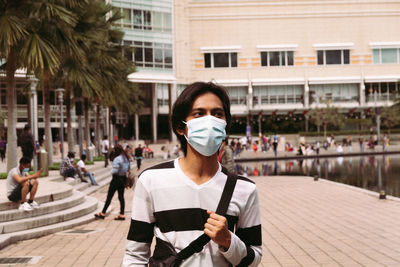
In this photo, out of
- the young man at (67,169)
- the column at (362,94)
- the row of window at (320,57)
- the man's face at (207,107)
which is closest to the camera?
the man's face at (207,107)

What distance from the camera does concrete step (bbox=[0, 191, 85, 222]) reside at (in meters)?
10.3

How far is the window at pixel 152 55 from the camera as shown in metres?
61.0

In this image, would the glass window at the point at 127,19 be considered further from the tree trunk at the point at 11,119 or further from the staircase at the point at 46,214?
the staircase at the point at 46,214

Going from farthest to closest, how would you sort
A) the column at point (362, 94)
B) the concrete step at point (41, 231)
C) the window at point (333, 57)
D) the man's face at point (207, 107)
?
the window at point (333, 57) < the column at point (362, 94) < the concrete step at point (41, 231) < the man's face at point (207, 107)

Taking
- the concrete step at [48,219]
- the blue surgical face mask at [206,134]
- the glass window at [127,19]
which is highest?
the glass window at [127,19]

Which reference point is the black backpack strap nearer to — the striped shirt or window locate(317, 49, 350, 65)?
the striped shirt

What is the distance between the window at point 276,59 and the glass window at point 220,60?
5.10 metres

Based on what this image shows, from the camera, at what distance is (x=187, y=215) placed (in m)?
2.63

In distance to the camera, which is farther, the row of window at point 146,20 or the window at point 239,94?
the window at point 239,94

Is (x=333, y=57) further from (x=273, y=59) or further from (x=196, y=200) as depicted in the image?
→ (x=196, y=200)

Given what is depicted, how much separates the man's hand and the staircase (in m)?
7.51

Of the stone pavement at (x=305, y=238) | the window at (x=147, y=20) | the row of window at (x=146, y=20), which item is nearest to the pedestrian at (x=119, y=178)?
the stone pavement at (x=305, y=238)

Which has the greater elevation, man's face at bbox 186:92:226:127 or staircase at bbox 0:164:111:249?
man's face at bbox 186:92:226:127

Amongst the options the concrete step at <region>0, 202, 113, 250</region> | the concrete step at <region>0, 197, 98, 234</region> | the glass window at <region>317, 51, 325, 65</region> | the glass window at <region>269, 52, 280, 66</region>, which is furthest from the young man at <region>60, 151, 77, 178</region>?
the glass window at <region>317, 51, 325, 65</region>
